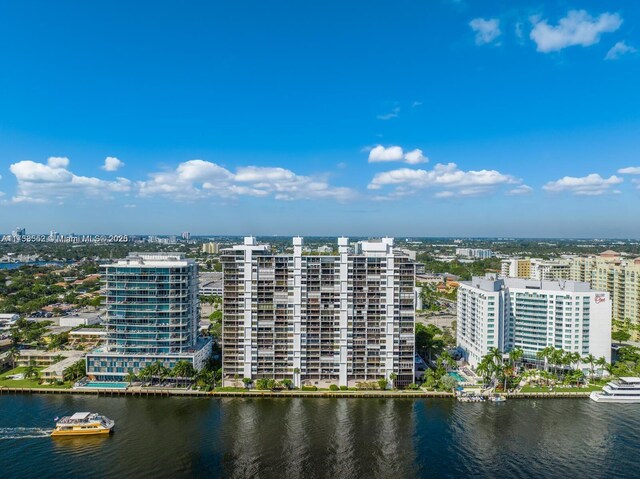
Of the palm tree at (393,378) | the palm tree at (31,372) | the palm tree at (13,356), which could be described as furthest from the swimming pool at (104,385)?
the palm tree at (393,378)

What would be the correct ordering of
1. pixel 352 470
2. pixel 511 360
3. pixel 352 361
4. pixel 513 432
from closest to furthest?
pixel 352 470
pixel 513 432
pixel 352 361
pixel 511 360

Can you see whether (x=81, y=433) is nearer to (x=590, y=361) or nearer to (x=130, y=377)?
(x=130, y=377)

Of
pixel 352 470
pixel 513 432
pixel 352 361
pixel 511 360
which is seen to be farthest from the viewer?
pixel 511 360

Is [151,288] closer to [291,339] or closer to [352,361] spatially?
[291,339]

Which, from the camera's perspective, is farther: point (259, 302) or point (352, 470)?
point (259, 302)

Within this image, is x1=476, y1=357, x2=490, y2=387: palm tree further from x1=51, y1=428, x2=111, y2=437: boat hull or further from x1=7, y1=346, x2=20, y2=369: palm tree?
x1=7, y1=346, x2=20, y2=369: palm tree

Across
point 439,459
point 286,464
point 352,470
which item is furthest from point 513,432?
point 286,464
